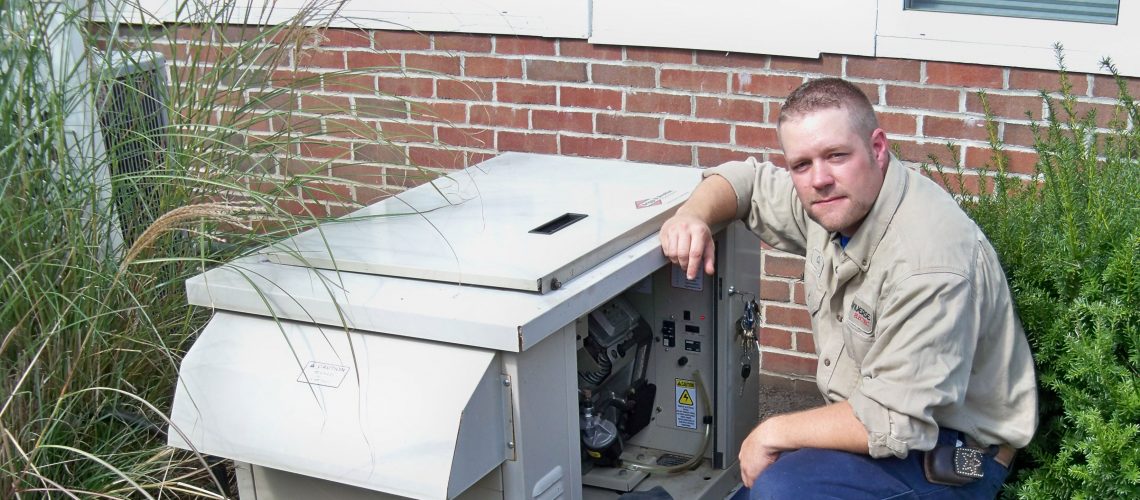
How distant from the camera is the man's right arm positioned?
2.80 m

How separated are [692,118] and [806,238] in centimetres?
142

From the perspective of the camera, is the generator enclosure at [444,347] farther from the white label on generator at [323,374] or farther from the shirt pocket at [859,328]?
the shirt pocket at [859,328]

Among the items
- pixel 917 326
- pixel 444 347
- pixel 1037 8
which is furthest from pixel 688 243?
pixel 1037 8

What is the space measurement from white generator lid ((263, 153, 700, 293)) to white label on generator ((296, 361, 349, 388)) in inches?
8.9

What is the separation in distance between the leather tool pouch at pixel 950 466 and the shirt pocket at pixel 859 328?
10.0 inches

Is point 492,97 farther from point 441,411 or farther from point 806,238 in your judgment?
point 441,411

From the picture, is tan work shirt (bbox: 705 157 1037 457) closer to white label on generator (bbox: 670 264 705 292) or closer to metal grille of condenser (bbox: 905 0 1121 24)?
white label on generator (bbox: 670 264 705 292)

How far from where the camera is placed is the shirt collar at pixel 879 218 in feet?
8.69

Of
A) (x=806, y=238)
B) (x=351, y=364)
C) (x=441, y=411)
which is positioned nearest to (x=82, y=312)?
(x=351, y=364)

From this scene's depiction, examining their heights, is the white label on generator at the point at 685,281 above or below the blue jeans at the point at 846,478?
above

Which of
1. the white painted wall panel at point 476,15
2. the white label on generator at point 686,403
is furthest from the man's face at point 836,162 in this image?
the white painted wall panel at point 476,15

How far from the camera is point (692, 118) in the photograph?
443cm

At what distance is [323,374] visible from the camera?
2.42 m

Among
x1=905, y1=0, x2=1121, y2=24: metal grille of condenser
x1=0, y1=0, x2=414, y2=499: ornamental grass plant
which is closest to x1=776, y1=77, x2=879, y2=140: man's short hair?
x1=0, y1=0, x2=414, y2=499: ornamental grass plant
